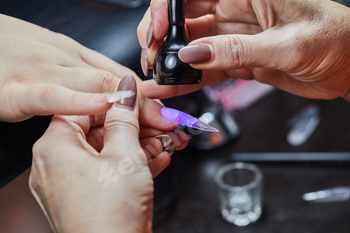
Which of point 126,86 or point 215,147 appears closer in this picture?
point 126,86

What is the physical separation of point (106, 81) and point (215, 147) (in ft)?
1.24

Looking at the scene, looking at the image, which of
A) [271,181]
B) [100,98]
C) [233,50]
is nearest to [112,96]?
[100,98]

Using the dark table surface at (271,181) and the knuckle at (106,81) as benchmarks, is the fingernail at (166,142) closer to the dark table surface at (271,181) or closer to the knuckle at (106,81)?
the knuckle at (106,81)

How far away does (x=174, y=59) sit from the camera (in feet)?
0.87

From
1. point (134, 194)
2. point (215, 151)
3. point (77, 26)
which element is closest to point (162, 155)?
point (134, 194)

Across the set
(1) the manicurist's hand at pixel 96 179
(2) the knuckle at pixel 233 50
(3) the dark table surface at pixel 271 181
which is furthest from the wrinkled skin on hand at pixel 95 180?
(3) the dark table surface at pixel 271 181

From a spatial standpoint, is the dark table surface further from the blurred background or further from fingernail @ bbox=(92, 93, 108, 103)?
fingernail @ bbox=(92, 93, 108, 103)

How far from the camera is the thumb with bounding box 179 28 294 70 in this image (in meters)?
0.29

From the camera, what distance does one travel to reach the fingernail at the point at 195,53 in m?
0.26

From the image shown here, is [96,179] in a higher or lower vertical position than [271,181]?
higher

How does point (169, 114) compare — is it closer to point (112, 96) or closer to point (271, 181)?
point (112, 96)

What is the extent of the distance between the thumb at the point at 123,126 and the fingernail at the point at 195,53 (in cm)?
5

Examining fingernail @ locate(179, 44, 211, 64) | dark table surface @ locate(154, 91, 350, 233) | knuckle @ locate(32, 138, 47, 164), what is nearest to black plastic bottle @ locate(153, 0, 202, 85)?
fingernail @ locate(179, 44, 211, 64)

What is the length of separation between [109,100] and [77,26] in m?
0.17
